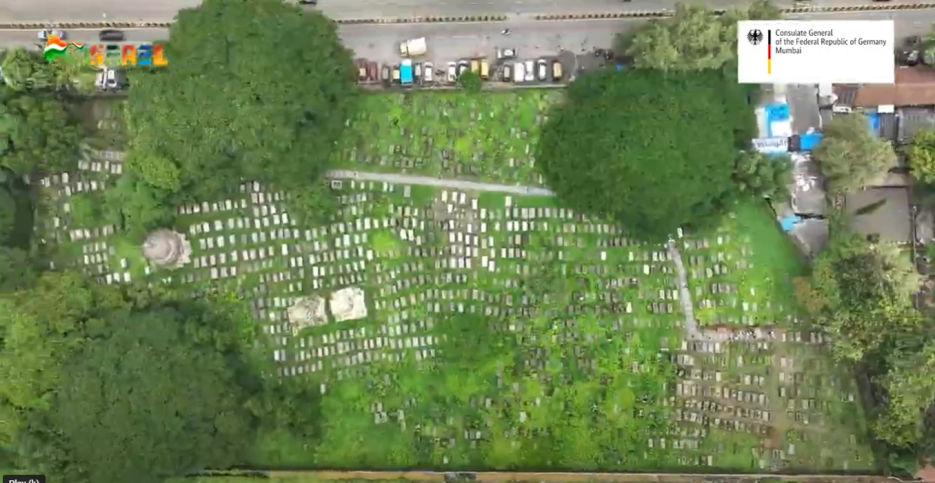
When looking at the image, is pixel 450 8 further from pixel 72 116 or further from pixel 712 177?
pixel 72 116

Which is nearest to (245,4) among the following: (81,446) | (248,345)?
(248,345)

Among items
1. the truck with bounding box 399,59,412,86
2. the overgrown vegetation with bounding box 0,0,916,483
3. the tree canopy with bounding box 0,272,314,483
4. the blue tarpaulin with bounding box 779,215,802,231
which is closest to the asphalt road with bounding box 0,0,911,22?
the truck with bounding box 399,59,412,86

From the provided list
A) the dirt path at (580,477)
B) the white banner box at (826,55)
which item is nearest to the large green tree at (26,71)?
the dirt path at (580,477)

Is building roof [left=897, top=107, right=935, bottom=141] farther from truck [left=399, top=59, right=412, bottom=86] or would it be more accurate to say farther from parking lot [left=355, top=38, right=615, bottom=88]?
truck [left=399, top=59, right=412, bottom=86]

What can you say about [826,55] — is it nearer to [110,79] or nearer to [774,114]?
[774,114]

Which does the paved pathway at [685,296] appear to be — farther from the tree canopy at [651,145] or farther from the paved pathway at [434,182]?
the paved pathway at [434,182]

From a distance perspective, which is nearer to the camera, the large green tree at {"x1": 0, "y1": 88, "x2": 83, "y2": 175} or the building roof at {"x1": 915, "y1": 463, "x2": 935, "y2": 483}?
the large green tree at {"x1": 0, "y1": 88, "x2": 83, "y2": 175}
